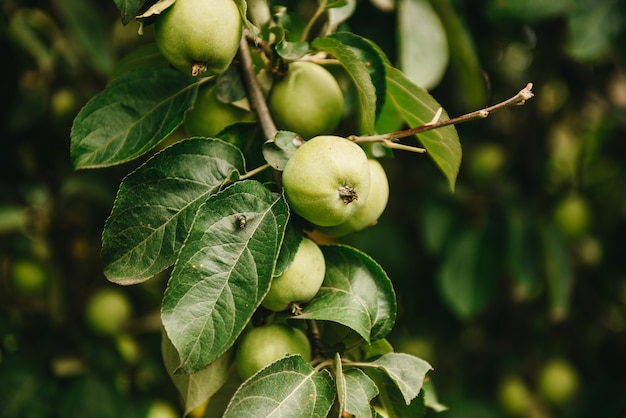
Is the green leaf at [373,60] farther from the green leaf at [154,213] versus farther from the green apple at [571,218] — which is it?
the green apple at [571,218]

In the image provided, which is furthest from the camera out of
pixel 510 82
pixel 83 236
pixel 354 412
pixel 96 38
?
pixel 510 82

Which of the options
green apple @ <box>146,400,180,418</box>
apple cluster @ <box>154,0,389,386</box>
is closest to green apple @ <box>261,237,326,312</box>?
apple cluster @ <box>154,0,389,386</box>

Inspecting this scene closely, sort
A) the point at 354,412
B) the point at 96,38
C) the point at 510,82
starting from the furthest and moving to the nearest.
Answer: the point at 510,82, the point at 96,38, the point at 354,412

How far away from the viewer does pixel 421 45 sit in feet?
3.30

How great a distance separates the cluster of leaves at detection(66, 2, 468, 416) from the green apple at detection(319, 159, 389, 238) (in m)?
0.02

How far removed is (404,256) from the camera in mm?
1522

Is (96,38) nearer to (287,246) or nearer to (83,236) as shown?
(83,236)

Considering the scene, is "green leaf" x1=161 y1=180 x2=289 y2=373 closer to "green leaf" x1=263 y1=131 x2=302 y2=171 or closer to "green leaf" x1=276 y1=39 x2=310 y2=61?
"green leaf" x1=263 y1=131 x2=302 y2=171

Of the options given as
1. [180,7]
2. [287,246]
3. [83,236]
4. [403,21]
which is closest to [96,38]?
[83,236]

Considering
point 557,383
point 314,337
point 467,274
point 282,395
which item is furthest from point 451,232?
point 282,395

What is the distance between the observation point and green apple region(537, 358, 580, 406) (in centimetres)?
158

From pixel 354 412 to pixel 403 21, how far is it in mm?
724

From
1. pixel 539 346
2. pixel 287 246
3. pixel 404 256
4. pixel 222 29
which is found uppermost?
pixel 222 29

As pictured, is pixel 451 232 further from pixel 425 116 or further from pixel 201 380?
pixel 201 380
